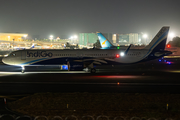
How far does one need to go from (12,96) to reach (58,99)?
4.47 meters

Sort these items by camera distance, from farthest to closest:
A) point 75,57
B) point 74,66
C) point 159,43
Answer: point 159,43
point 75,57
point 74,66

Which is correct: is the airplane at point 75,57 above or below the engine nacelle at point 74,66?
above

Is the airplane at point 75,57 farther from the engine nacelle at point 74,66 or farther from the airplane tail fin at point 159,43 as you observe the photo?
the engine nacelle at point 74,66

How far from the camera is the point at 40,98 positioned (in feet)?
49.5

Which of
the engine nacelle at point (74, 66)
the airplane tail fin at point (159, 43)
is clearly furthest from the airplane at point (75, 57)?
the engine nacelle at point (74, 66)

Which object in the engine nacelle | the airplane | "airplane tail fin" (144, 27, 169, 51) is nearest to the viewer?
the engine nacelle

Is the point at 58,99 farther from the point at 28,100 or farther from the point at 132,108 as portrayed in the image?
the point at 132,108

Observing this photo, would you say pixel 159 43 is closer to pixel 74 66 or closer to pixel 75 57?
pixel 75 57

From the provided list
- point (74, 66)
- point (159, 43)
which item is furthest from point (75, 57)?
point (159, 43)

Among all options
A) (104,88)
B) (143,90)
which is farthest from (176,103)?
(104,88)

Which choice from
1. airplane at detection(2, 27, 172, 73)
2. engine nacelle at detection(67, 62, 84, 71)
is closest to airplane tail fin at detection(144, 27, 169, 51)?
airplane at detection(2, 27, 172, 73)

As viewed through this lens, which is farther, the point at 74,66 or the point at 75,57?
the point at 75,57

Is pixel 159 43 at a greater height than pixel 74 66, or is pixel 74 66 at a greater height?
pixel 159 43

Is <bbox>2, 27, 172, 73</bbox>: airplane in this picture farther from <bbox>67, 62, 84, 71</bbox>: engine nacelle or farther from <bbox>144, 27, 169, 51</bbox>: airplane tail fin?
<bbox>67, 62, 84, 71</bbox>: engine nacelle
